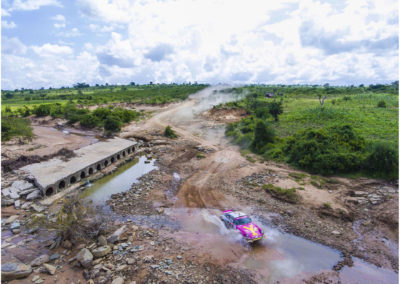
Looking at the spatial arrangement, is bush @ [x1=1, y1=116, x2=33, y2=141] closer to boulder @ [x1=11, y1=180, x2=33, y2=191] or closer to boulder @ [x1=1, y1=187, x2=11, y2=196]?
boulder @ [x1=11, y1=180, x2=33, y2=191]

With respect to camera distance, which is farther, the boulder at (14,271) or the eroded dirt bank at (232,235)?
the eroded dirt bank at (232,235)

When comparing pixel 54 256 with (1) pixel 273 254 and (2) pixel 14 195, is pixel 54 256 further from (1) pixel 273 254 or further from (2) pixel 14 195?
(1) pixel 273 254

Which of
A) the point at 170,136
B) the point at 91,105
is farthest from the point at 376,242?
the point at 91,105

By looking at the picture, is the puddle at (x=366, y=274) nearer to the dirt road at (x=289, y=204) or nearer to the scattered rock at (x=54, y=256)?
the dirt road at (x=289, y=204)

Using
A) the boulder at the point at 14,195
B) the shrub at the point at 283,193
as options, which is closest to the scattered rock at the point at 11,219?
the boulder at the point at 14,195

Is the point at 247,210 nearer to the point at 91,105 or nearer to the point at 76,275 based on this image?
the point at 76,275

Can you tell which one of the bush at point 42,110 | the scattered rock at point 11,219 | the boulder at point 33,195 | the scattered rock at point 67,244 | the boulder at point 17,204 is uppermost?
the bush at point 42,110

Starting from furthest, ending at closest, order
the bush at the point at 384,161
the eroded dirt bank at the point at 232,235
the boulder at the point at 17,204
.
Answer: the bush at the point at 384,161, the boulder at the point at 17,204, the eroded dirt bank at the point at 232,235
